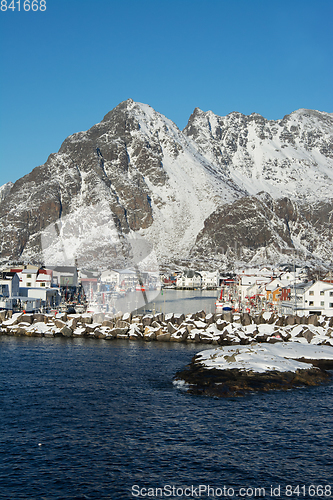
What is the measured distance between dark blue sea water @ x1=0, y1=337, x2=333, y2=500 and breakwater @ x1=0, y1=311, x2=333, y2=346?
2031 cm

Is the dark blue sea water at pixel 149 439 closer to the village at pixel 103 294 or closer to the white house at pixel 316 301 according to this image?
the white house at pixel 316 301

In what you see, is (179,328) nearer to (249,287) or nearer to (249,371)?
(249,371)

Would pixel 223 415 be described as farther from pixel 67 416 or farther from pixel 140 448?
pixel 67 416

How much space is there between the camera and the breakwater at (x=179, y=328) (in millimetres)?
60188

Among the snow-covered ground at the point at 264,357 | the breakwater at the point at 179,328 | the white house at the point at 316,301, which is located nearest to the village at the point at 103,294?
the white house at the point at 316,301

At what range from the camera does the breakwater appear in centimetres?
6019

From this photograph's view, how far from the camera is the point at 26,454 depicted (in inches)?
949

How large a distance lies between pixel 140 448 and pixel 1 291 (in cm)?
6810

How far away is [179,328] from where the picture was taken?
65.3m

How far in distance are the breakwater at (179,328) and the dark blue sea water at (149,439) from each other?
66.6 ft

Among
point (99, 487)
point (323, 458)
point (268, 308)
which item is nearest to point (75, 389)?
point (99, 487)

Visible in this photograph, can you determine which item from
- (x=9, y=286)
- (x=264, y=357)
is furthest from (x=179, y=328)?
(x=9, y=286)

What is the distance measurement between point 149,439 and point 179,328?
39.0 meters

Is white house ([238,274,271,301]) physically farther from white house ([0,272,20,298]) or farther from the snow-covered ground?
the snow-covered ground
